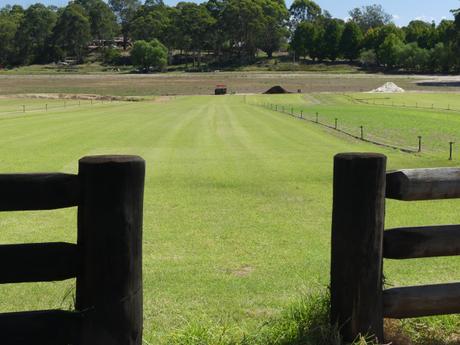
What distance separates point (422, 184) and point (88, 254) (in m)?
2.23

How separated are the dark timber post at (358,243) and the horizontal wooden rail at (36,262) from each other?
168 cm

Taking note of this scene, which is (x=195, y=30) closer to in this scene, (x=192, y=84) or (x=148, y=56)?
(x=148, y=56)

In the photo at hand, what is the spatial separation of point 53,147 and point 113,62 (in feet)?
562

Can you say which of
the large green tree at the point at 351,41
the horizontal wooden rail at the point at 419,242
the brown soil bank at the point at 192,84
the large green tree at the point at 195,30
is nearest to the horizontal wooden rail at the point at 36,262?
the horizontal wooden rail at the point at 419,242

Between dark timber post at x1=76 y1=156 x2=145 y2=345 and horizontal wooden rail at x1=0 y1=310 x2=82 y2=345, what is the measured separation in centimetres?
9

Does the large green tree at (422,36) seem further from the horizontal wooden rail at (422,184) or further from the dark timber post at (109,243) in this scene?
the dark timber post at (109,243)

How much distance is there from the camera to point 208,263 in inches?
318

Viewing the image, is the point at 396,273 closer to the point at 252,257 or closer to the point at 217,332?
the point at 252,257

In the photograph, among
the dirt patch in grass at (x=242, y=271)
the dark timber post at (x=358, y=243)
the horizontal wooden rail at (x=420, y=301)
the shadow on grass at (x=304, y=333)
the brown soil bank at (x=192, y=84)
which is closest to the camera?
the dark timber post at (x=358, y=243)

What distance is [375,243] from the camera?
13.2ft

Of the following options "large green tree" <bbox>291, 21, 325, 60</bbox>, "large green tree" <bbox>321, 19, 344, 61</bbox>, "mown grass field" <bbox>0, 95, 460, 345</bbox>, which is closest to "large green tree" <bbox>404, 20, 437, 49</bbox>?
"large green tree" <bbox>321, 19, 344, 61</bbox>

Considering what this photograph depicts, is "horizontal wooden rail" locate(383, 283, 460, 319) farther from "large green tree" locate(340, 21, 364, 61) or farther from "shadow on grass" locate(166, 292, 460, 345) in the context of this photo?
"large green tree" locate(340, 21, 364, 61)

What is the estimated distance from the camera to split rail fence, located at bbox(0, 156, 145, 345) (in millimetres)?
3488

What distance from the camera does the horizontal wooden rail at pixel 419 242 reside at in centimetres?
421
